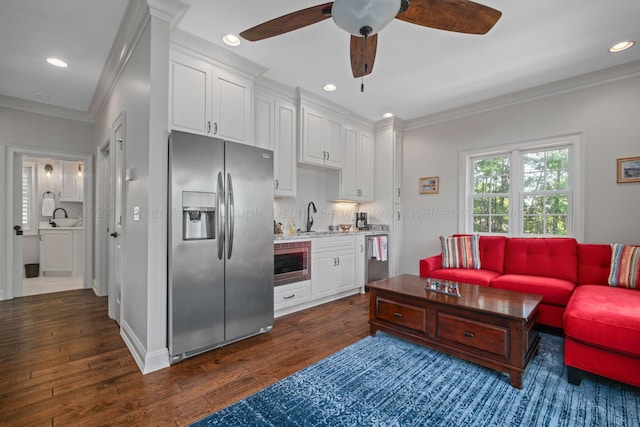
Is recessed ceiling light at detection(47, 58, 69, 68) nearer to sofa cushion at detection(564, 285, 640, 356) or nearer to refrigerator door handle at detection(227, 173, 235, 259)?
refrigerator door handle at detection(227, 173, 235, 259)

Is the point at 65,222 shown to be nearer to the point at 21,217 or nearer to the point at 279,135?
the point at 21,217

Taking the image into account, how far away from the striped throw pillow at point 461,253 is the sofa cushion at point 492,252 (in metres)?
0.09

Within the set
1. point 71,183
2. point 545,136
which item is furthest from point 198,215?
point 71,183

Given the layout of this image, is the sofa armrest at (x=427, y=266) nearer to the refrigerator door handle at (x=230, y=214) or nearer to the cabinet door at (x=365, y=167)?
the cabinet door at (x=365, y=167)

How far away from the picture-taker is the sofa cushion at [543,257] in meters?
3.17

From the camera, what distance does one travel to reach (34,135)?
161 inches

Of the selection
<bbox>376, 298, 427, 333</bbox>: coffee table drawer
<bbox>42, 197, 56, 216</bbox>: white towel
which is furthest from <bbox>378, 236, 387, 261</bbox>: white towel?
<bbox>42, 197, 56, 216</bbox>: white towel

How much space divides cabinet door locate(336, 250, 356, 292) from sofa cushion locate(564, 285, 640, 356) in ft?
7.85

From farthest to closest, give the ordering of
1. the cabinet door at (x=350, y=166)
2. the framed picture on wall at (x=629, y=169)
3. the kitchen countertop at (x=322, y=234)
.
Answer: the cabinet door at (x=350, y=166) < the kitchen countertop at (x=322, y=234) < the framed picture on wall at (x=629, y=169)

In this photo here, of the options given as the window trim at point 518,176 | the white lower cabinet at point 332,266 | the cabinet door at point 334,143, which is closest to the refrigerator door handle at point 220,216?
the white lower cabinet at point 332,266

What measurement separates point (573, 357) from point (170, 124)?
140 inches

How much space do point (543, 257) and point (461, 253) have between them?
85 cm

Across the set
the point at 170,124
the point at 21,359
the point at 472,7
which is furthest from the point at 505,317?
the point at 21,359

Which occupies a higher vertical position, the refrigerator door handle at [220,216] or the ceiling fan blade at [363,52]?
the ceiling fan blade at [363,52]
